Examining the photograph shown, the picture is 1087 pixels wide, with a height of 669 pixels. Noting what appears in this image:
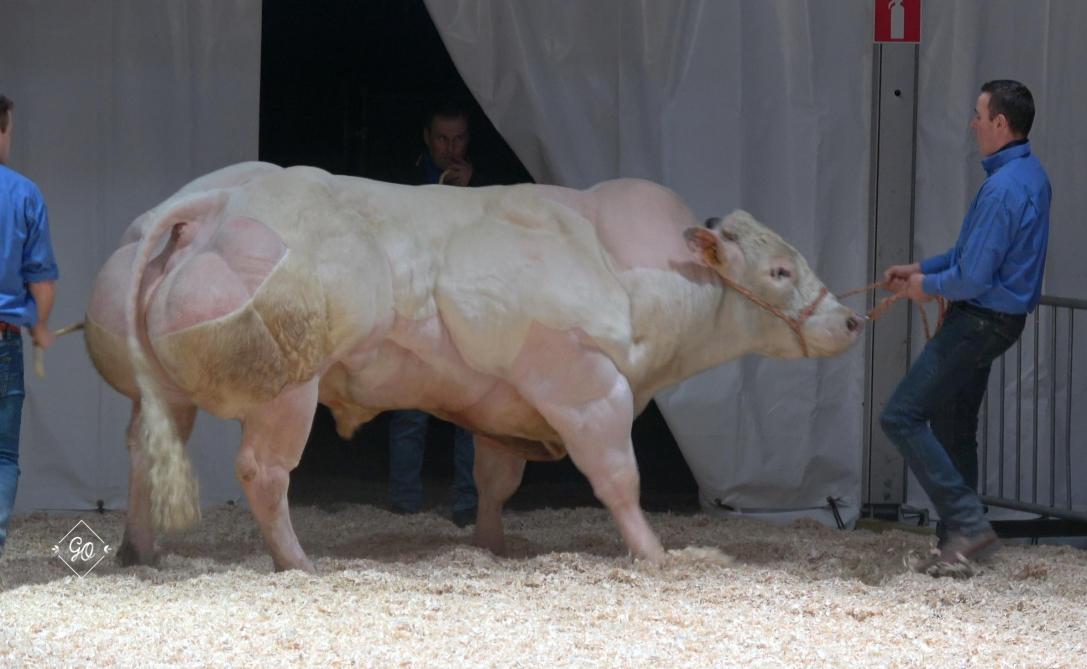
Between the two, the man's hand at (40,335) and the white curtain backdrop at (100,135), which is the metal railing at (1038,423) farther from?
the man's hand at (40,335)

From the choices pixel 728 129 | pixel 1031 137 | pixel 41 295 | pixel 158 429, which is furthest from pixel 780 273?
pixel 41 295

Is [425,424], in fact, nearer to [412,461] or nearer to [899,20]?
[412,461]

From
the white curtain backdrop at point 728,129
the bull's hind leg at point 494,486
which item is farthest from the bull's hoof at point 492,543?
the white curtain backdrop at point 728,129

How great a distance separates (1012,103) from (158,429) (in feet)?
9.77

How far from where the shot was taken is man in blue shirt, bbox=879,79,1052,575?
4691mm

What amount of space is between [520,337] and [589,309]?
0.25m

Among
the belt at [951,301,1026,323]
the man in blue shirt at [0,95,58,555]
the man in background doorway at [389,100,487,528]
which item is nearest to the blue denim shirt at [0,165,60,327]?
the man in blue shirt at [0,95,58,555]

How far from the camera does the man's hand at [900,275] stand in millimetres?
4879

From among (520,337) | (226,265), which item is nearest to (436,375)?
(520,337)

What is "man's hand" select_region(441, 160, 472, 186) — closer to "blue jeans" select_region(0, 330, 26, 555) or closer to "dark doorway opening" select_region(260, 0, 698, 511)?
"blue jeans" select_region(0, 330, 26, 555)

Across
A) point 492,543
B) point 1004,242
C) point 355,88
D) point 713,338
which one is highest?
point 355,88

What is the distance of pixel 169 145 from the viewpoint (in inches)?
234

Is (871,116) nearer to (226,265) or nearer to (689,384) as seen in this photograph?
(689,384)

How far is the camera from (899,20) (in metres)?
6.00
